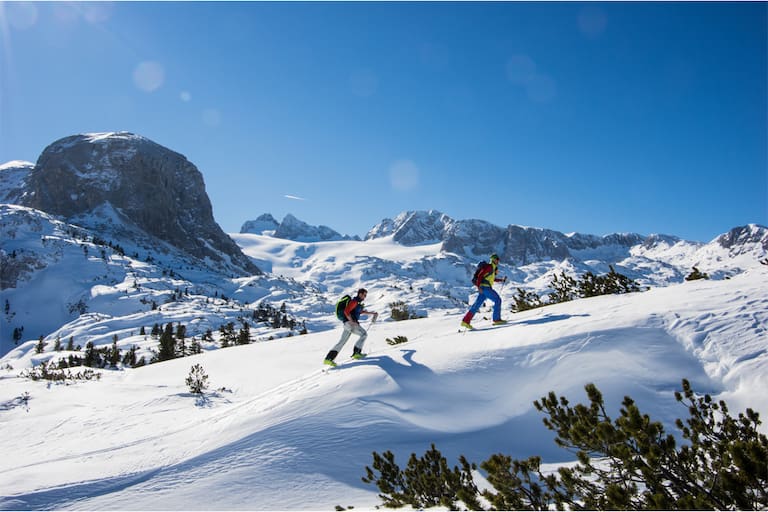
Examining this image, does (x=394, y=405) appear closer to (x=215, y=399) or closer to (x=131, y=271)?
(x=215, y=399)

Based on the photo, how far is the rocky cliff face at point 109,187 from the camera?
17112 cm

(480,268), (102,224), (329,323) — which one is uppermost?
(102,224)

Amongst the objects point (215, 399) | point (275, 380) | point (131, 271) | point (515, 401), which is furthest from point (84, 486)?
point (131, 271)

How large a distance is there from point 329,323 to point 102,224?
129397 millimetres

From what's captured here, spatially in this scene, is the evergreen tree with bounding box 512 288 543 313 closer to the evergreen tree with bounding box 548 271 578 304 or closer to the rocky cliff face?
the evergreen tree with bounding box 548 271 578 304

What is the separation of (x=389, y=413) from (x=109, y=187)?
214 meters

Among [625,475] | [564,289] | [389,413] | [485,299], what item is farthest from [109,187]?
[625,475]

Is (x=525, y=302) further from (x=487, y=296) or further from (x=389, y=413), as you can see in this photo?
(x=389, y=413)

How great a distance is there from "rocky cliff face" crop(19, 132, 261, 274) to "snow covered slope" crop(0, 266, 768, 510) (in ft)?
619

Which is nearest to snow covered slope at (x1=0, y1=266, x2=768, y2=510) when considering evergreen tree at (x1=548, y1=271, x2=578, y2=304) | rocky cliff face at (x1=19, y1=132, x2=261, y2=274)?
evergreen tree at (x1=548, y1=271, x2=578, y2=304)

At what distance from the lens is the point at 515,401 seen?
6.53m

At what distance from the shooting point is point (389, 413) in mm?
6320

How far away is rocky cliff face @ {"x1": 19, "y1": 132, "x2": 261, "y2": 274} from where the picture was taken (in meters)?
171

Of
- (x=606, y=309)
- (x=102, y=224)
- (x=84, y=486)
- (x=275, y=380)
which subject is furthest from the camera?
(x=102, y=224)
